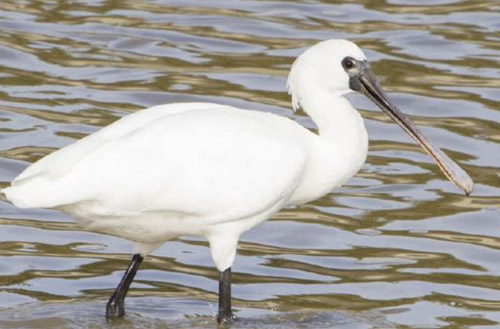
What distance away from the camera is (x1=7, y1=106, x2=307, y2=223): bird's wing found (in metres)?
10.1

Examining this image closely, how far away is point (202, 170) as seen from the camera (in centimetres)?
1031

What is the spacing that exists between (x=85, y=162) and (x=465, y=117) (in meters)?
5.51

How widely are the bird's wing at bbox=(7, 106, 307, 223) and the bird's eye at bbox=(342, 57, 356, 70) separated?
68 centimetres

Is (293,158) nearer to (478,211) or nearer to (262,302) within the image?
(262,302)

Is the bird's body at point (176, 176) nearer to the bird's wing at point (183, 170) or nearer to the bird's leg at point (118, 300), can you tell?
the bird's wing at point (183, 170)

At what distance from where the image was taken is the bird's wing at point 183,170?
10117mm

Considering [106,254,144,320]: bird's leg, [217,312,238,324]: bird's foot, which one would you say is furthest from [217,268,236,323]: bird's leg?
[106,254,144,320]: bird's leg

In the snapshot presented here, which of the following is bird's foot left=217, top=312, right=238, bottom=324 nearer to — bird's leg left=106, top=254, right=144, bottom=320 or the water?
the water

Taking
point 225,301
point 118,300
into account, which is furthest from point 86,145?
point 225,301

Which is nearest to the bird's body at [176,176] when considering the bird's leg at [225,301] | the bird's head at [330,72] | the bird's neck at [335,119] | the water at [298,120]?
the bird's leg at [225,301]

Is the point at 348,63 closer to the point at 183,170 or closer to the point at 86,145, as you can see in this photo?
the point at 183,170

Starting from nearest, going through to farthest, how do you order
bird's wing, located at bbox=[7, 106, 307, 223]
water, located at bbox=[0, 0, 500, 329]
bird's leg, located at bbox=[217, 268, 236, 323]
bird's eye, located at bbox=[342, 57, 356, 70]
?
bird's wing, located at bbox=[7, 106, 307, 223]
bird's leg, located at bbox=[217, 268, 236, 323]
bird's eye, located at bbox=[342, 57, 356, 70]
water, located at bbox=[0, 0, 500, 329]

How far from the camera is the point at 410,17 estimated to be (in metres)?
17.7

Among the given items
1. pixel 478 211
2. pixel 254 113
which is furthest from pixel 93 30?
pixel 254 113
